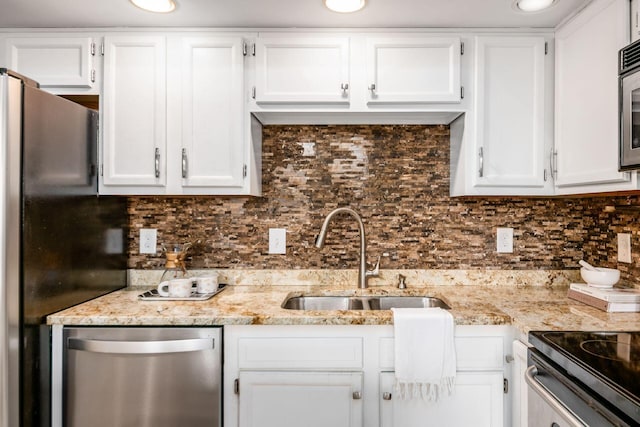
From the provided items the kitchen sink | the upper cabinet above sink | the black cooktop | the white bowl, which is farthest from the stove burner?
the upper cabinet above sink

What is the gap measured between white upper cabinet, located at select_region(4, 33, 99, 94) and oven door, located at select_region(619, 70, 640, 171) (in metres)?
2.13

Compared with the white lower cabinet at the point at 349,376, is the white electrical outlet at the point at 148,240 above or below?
above

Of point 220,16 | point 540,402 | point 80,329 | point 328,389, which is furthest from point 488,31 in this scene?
point 80,329

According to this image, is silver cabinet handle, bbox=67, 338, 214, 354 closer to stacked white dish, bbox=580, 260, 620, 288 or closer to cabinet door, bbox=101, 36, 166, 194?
cabinet door, bbox=101, 36, 166, 194

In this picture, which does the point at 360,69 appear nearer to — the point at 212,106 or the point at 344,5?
the point at 344,5

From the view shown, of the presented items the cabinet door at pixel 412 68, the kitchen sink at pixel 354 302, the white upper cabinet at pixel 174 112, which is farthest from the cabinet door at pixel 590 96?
the white upper cabinet at pixel 174 112

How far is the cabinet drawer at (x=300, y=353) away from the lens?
1.60m

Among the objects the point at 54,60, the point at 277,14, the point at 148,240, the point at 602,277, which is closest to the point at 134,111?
the point at 54,60

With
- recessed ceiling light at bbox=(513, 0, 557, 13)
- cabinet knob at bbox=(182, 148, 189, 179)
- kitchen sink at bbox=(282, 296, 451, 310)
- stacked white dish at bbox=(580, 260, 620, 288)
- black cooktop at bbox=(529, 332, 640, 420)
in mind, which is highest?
recessed ceiling light at bbox=(513, 0, 557, 13)

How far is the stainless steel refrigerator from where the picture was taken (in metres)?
1.41

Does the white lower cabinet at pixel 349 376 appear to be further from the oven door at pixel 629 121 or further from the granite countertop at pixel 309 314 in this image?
the oven door at pixel 629 121

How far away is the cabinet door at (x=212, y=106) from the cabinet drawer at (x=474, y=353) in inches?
39.8

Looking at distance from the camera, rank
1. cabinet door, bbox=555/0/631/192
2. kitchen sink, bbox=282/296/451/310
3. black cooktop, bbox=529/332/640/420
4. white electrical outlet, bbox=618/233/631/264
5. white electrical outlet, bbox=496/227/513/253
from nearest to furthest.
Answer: black cooktop, bbox=529/332/640/420, cabinet door, bbox=555/0/631/192, white electrical outlet, bbox=618/233/631/264, kitchen sink, bbox=282/296/451/310, white electrical outlet, bbox=496/227/513/253

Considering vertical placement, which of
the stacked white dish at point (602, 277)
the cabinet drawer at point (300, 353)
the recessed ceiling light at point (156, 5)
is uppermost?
the recessed ceiling light at point (156, 5)
